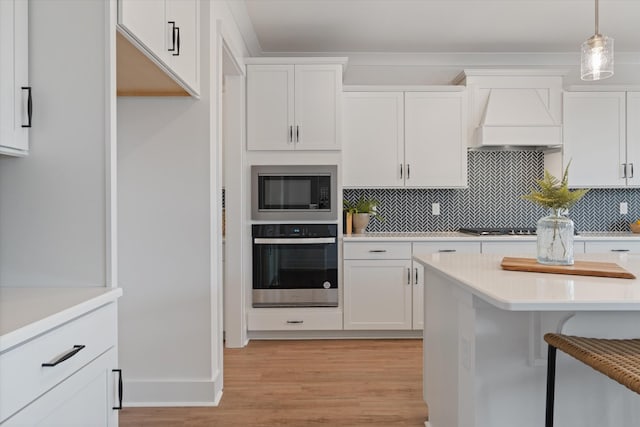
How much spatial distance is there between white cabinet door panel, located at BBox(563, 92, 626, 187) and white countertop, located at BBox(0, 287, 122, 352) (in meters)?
3.99

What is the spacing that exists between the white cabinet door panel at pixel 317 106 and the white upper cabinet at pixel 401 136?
0.20m

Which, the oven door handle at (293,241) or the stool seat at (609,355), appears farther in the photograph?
the oven door handle at (293,241)

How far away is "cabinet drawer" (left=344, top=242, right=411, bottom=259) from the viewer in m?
3.90

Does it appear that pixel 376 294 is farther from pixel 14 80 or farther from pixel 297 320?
pixel 14 80

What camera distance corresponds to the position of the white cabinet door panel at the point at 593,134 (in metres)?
4.12

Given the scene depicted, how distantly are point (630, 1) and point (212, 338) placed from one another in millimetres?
3655

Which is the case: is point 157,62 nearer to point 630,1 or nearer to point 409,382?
point 409,382

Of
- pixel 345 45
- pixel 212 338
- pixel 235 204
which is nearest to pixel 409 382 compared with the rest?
pixel 212 338

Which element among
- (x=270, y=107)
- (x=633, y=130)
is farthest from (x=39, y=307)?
(x=633, y=130)

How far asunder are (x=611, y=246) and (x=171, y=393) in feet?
11.6

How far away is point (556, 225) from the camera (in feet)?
6.31

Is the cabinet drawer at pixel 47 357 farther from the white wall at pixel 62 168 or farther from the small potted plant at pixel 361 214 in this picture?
the small potted plant at pixel 361 214

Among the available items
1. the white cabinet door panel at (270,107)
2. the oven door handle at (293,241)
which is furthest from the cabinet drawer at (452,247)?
the white cabinet door panel at (270,107)

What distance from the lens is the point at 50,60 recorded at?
143 cm
